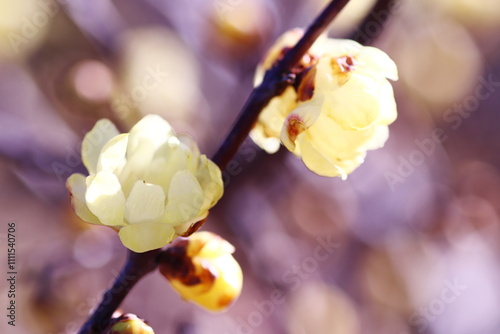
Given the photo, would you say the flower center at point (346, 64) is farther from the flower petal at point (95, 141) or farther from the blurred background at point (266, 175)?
the blurred background at point (266, 175)

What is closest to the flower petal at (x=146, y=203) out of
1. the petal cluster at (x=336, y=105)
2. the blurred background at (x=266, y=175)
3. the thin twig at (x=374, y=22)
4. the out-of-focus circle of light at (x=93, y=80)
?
the petal cluster at (x=336, y=105)

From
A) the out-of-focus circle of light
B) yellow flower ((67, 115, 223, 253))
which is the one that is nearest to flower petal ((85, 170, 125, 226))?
yellow flower ((67, 115, 223, 253))

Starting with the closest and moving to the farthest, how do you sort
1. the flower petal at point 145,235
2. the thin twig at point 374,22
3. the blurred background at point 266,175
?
the flower petal at point 145,235 < the thin twig at point 374,22 < the blurred background at point 266,175

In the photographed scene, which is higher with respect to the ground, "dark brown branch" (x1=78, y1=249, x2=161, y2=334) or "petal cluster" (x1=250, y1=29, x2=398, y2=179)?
"petal cluster" (x1=250, y1=29, x2=398, y2=179)

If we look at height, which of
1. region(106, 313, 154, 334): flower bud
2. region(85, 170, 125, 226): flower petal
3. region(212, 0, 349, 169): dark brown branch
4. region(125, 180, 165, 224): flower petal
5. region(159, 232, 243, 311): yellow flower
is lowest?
region(106, 313, 154, 334): flower bud

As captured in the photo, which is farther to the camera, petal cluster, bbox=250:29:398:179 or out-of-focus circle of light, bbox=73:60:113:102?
out-of-focus circle of light, bbox=73:60:113:102

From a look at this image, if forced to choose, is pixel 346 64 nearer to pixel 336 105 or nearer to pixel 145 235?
pixel 336 105

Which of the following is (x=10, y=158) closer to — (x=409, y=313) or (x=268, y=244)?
(x=268, y=244)

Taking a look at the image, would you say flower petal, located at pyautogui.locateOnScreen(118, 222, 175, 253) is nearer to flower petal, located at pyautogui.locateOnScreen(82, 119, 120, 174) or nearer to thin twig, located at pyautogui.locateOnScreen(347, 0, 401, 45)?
flower petal, located at pyautogui.locateOnScreen(82, 119, 120, 174)
